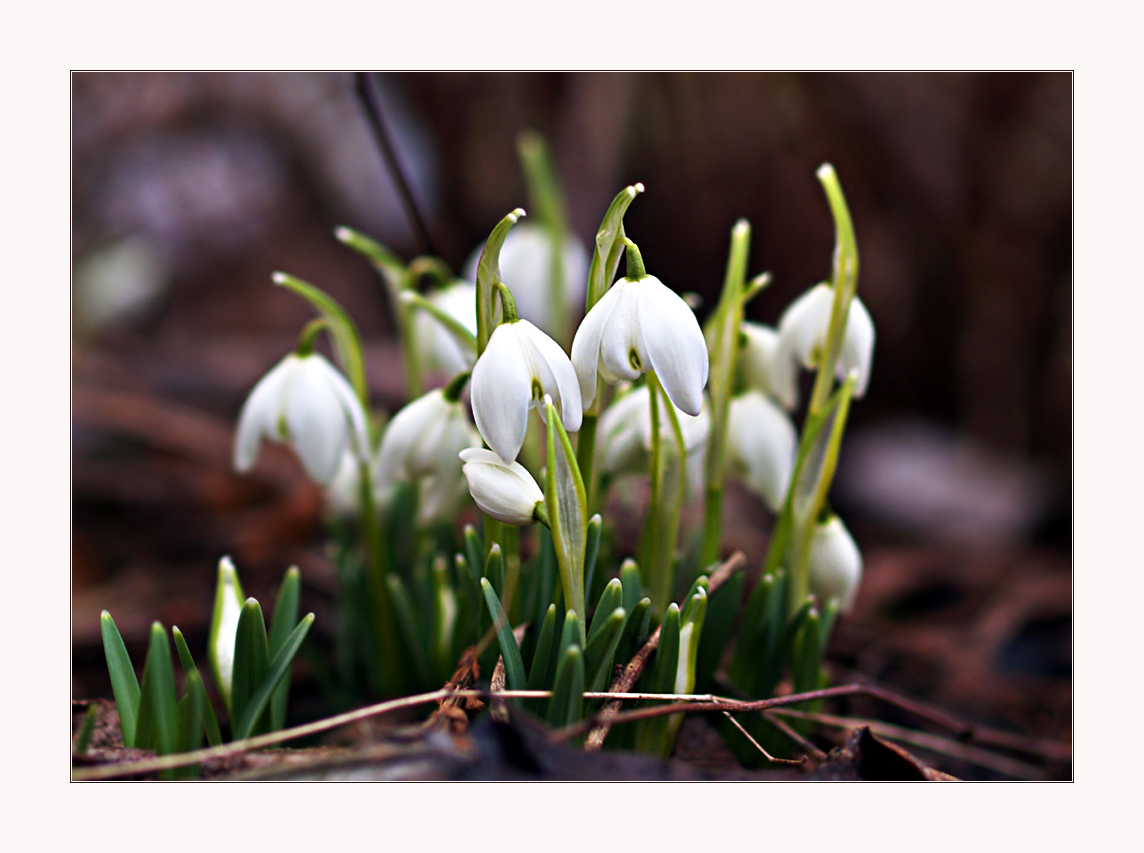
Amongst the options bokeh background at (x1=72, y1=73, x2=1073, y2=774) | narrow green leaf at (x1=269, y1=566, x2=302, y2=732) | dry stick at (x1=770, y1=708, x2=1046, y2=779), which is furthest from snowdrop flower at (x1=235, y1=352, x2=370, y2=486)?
bokeh background at (x1=72, y1=73, x2=1073, y2=774)

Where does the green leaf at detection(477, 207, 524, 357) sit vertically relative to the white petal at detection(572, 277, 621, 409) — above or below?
above

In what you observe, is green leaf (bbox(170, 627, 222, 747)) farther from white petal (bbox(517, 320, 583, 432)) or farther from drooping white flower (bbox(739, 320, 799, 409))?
drooping white flower (bbox(739, 320, 799, 409))

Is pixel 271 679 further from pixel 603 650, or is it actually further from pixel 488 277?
pixel 488 277

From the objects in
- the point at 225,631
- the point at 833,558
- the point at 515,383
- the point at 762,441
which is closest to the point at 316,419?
the point at 225,631

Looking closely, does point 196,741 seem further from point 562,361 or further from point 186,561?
point 186,561

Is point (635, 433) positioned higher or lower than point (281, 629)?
higher

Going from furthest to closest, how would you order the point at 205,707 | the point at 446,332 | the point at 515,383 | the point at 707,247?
the point at 707,247 → the point at 446,332 → the point at 205,707 → the point at 515,383
